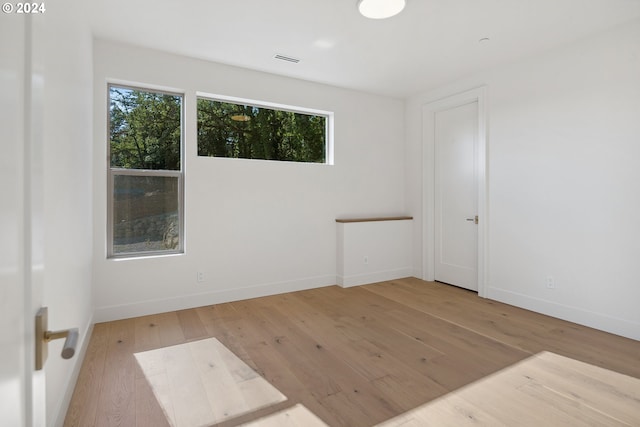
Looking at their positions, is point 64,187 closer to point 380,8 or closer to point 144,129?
point 144,129

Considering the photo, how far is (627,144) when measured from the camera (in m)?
2.93

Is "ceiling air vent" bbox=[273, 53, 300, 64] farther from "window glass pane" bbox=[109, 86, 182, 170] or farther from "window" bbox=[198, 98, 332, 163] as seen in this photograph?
"window glass pane" bbox=[109, 86, 182, 170]

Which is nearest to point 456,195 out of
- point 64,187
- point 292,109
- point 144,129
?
point 292,109

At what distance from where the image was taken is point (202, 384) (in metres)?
2.18

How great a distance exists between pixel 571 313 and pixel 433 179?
2.30m

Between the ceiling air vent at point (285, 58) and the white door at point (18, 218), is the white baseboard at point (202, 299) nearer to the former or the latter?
the ceiling air vent at point (285, 58)

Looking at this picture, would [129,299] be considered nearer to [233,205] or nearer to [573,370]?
[233,205]

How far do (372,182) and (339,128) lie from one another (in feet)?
3.07

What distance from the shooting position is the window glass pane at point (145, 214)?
3373 millimetres

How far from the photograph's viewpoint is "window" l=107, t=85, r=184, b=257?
3.36 m

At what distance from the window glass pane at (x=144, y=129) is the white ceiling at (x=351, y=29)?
52cm

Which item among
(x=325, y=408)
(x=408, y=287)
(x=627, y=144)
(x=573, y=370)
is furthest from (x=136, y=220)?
(x=627, y=144)

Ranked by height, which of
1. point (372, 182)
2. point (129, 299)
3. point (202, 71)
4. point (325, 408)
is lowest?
point (325, 408)

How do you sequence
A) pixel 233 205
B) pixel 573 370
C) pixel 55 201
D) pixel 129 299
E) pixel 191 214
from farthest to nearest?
pixel 233 205
pixel 191 214
pixel 129 299
pixel 573 370
pixel 55 201
